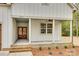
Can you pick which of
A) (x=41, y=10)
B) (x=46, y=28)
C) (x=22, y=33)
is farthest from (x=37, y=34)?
(x=41, y=10)

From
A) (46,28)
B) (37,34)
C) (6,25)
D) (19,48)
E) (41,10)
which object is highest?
(41,10)

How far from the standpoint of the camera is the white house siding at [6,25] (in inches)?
297

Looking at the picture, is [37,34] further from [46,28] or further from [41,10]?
[41,10]

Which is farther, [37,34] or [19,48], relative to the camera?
[37,34]

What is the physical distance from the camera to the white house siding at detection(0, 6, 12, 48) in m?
7.53

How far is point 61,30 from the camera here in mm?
9484

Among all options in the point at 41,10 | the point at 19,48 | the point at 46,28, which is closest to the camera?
the point at 19,48

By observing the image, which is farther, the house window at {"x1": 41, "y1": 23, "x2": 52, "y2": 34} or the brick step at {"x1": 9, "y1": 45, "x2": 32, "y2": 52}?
the house window at {"x1": 41, "y1": 23, "x2": 52, "y2": 34}

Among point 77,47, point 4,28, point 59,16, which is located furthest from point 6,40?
point 77,47

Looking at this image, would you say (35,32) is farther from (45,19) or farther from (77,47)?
(77,47)

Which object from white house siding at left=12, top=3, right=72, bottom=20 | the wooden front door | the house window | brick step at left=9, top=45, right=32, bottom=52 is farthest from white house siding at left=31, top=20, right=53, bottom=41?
brick step at left=9, top=45, right=32, bottom=52

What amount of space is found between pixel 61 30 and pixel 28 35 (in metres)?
1.92

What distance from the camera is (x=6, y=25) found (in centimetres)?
762

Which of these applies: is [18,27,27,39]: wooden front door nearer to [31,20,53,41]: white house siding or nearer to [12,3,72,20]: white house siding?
[31,20,53,41]: white house siding
